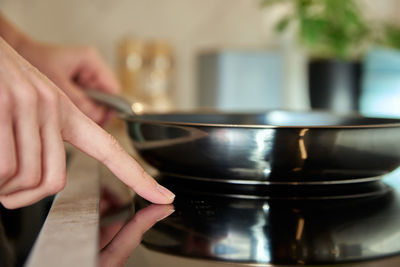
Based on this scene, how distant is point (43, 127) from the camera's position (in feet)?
0.69

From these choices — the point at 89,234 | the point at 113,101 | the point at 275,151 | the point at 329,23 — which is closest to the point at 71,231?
the point at 89,234

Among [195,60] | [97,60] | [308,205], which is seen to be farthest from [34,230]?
[195,60]

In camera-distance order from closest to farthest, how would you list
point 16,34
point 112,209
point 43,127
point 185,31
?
1. point 43,127
2. point 112,209
3. point 16,34
4. point 185,31

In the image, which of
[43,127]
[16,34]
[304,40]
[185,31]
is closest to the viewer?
[43,127]

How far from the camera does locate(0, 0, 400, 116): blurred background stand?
60.7 inches

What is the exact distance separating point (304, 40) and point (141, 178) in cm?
117

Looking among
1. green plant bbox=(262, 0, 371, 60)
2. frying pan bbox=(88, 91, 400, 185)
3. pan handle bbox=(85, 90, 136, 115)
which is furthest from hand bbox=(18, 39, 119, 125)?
green plant bbox=(262, 0, 371, 60)

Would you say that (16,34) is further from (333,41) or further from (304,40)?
(333,41)

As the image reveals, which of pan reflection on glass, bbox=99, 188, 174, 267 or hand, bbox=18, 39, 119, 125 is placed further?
hand, bbox=18, 39, 119, 125

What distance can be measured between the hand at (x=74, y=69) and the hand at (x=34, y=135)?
1.00 ft

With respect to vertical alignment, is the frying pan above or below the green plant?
below

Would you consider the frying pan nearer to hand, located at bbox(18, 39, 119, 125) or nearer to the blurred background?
hand, located at bbox(18, 39, 119, 125)

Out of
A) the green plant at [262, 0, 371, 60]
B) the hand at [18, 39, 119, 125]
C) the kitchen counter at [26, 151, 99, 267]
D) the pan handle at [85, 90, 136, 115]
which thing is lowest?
the kitchen counter at [26, 151, 99, 267]

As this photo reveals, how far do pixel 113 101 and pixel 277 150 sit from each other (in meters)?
0.26
